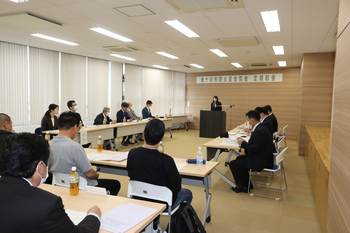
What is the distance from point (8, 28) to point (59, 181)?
432 centimetres

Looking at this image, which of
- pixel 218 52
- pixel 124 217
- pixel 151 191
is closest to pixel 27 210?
pixel 124 217

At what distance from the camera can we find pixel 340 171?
137 cm

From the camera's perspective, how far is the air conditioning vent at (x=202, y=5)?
11.5 ft

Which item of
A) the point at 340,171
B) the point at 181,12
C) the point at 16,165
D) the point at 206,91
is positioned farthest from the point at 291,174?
the point at 206,91

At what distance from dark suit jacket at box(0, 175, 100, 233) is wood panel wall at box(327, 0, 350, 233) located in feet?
4.49

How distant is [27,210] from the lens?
3.63 ft

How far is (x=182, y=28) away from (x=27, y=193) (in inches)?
178

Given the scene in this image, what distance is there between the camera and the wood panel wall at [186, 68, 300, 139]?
10.9 meters

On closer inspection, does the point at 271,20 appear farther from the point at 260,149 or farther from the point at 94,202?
the point at 94,202

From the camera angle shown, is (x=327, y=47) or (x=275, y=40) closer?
(x=275, y=40)

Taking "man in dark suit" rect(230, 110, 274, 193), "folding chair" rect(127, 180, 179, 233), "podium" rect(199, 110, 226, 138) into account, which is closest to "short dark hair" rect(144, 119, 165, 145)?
"folding chair" rect(127, 180, 179, 233)

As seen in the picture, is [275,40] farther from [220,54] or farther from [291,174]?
[291,174]

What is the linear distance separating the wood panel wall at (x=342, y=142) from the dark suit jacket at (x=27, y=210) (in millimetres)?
1369

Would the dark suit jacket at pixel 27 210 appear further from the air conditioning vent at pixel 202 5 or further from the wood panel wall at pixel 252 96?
the wood panel wall at pixel 252 96
